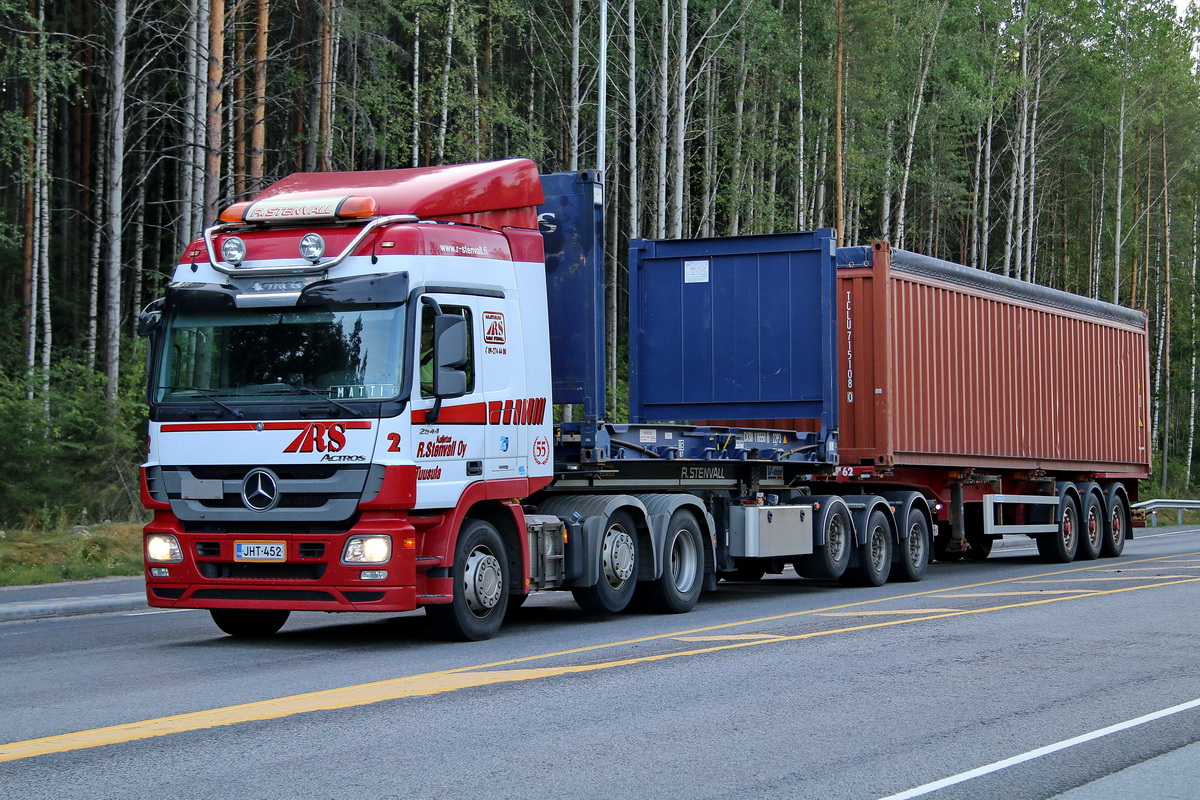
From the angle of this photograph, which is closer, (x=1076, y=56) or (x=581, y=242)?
(x=581, y=242)

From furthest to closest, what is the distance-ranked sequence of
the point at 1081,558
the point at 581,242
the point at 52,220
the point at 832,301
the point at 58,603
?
the point at 52,220
the point at 1081,558
the point at 832,301
the point at 58,603
the point at 581,242

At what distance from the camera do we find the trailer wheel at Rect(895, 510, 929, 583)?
56.6ft

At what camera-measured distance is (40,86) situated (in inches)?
918

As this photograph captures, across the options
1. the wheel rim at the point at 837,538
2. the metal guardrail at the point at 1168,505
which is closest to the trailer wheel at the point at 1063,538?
the wheel rim at the point at 837,538

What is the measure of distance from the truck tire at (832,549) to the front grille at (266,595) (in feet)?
22.9

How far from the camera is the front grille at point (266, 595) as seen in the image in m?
10.3

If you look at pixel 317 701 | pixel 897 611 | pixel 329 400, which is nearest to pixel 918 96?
pixel 897 611

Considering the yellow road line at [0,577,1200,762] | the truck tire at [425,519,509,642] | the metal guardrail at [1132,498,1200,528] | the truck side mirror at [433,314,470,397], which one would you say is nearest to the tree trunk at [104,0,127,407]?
the truck tire at [425,519,509,642]

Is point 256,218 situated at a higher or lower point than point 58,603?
higher

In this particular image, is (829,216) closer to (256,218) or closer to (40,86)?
(40,86)

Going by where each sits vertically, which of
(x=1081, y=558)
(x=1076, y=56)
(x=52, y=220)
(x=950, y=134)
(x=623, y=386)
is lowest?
(x=1081, y=558)

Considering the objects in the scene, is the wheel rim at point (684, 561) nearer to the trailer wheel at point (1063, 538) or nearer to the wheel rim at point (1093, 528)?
the trailer wheel at point (1063, 538)

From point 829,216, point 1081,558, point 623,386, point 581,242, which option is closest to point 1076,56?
point 829,216

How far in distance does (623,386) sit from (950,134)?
71.2 feet
